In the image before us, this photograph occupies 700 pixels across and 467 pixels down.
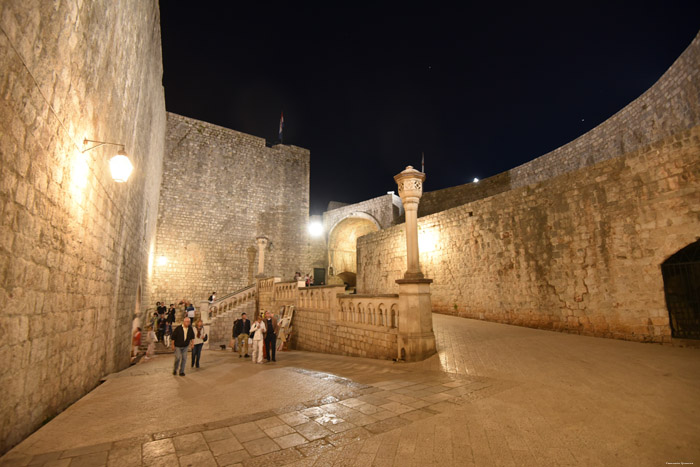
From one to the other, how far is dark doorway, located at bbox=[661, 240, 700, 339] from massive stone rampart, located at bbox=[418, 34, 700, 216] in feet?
11.3

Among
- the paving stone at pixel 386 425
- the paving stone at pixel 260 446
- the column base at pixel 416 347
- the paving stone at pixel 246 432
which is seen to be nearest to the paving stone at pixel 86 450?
the paving stone at pixel 246 432

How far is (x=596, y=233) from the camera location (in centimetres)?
805

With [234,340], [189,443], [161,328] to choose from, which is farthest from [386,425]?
[161,328]

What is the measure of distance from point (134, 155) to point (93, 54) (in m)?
4.16

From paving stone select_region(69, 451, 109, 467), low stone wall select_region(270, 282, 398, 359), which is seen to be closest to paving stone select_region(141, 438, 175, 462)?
paving stone select_region(69, 451, 109, 467)

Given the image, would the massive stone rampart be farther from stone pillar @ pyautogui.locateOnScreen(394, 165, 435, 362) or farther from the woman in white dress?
the woman in white dress

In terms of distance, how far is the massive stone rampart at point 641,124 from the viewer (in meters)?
8.03

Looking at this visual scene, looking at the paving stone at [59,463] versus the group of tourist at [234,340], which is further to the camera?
the group of tourist at [234,340]

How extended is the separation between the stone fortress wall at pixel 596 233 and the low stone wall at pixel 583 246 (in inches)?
0.9

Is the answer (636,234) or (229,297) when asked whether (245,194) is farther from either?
(636,234)

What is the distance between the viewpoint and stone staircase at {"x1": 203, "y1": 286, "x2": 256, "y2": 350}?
583 inches

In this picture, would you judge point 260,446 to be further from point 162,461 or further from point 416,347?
point 416,347

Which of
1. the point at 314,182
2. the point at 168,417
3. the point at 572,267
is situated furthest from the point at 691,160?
the point at 314,182

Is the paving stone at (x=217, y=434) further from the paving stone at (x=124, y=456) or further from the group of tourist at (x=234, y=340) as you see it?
the group of tourist at (x=234, y=340)
